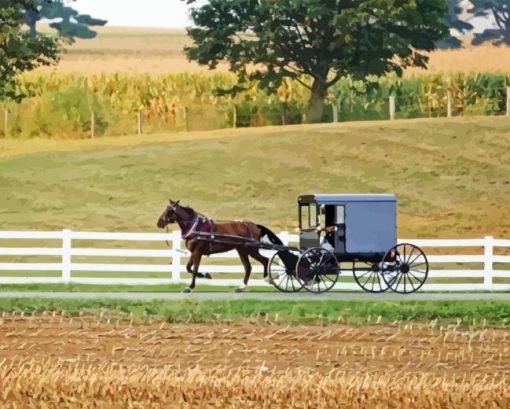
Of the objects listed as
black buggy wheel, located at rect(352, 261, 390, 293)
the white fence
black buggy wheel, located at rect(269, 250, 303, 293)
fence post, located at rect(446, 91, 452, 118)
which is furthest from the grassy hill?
black buggy wheel, located at rect(269, 250, 303, 293)

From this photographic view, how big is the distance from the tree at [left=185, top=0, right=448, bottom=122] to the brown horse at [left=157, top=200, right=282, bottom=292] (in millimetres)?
32775

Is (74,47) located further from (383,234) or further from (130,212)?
(383,234)

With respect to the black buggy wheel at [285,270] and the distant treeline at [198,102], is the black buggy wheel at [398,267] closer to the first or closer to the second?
the black buggy wheel at [285,270]

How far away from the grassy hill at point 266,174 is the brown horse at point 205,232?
15.1 metres

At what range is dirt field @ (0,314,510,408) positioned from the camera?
62.3ft

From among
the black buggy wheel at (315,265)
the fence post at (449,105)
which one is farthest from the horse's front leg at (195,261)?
the fence post at (449,105)

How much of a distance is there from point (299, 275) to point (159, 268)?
3693mm

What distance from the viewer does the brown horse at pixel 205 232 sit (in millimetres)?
31281

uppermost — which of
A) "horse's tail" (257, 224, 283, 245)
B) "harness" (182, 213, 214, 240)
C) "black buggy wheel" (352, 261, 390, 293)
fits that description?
"harness" (182, 213, 214, 240)

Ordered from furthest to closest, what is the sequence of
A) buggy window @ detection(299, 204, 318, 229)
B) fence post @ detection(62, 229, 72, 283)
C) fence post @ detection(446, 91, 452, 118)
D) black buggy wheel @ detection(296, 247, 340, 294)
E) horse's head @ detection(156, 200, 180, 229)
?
fence post @ detection(446, 91, 452, 118), fence post @ detection(62, 229, 72, 283), buggy window @ detection(299, 204, 318, 229), horse's head @ detection(156, 200, 180, 229), black buggy wheel @ detection(296, 247, 340, 294)

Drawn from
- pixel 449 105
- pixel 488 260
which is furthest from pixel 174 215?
pixel 449 105

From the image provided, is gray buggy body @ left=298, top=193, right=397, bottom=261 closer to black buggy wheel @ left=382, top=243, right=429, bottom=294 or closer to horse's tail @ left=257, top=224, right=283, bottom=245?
black buggy wheel @ left=382, top=243, right=429, bottom=294

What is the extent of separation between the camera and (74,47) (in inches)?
4702

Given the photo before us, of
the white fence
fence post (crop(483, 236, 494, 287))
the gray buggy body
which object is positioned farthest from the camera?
fence post (crop(483, 236, 494, 287))
